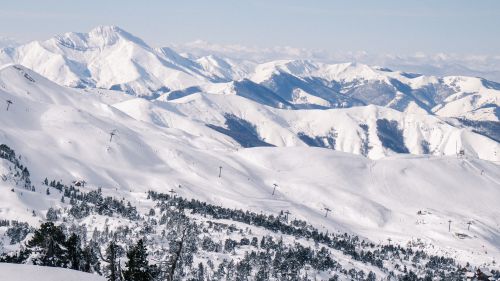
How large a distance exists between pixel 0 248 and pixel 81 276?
518 feet

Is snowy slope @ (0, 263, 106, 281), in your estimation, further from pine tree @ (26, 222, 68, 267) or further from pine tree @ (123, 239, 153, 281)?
pine tree @ (26, 222, 68, 267)

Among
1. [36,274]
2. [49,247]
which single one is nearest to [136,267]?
[49,247]

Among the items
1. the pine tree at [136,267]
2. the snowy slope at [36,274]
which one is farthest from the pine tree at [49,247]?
the snowy slope at [36,274]

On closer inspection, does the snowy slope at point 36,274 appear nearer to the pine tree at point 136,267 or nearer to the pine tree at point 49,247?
the pine tree at point 136,267

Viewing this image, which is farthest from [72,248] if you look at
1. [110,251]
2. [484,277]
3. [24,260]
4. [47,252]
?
[484,277]

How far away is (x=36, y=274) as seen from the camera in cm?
5225

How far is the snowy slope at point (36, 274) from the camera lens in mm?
50875

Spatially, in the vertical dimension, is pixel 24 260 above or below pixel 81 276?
below

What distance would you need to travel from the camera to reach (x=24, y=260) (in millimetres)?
97562

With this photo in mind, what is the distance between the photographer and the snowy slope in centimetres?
5088

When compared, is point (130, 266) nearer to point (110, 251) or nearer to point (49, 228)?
point (110, 251)

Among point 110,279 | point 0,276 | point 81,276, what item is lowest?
point 110,279

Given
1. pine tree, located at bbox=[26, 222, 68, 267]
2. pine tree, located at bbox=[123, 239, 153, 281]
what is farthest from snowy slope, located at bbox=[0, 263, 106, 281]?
pine tree, located at bbox=[26, 222, 68, 267]

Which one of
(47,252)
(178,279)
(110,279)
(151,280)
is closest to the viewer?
(110,279)
